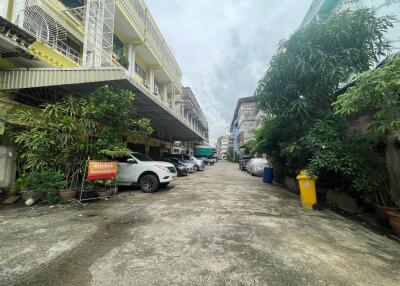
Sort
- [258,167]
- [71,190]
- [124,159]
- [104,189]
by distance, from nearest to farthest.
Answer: [71,190], [104,189], [124,159], [258,167]

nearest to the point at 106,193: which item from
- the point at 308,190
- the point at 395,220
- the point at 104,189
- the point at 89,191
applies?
the point at 104,189

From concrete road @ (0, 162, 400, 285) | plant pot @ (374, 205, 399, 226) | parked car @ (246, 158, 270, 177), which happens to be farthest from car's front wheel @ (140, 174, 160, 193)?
parked car @ (246, 158, 270, 177)

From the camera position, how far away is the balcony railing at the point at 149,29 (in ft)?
44.4

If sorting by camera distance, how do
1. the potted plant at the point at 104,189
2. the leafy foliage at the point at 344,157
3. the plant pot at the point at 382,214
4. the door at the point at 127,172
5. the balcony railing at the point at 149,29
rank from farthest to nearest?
1. the balcony railing at the point at 149,29
2. the door at the point at 127,172
3. the potted plant at the point at 104,189
4. the leafy foliage at the point at 344,157
5. the plant pot at the point at 382,214

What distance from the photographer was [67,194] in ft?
21.1

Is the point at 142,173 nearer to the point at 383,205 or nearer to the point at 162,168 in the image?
the point at 162,168

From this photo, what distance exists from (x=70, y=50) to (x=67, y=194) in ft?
26.2

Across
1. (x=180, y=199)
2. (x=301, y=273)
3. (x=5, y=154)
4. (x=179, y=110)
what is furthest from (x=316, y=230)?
(x=179, y=110)

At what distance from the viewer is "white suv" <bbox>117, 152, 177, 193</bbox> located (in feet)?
27.7

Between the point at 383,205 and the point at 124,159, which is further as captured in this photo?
the point at 124,159

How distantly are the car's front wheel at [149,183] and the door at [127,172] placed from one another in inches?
17.5

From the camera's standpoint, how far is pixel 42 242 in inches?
142

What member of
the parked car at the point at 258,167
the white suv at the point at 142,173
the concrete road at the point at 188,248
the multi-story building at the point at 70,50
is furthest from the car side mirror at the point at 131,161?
the parked car at the point at 258,167

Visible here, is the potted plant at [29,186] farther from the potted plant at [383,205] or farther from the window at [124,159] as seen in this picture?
the potted plant at [383,205]
